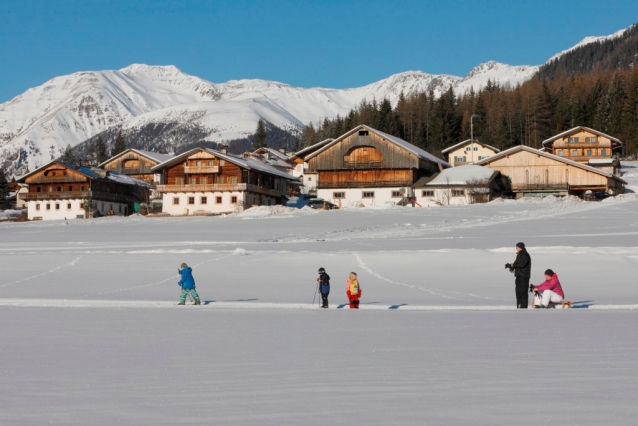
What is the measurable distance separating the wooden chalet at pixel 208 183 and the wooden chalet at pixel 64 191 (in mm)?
11422

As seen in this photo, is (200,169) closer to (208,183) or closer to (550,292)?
(208,183)

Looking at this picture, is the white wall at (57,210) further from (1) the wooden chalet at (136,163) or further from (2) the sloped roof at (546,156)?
(2) the sloped roof at (546,156)

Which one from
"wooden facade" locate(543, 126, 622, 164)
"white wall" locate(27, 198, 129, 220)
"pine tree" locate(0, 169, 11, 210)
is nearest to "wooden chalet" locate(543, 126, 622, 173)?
"wooden facade" locate(543, 126, 622, 164)

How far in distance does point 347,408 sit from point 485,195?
71219 mm

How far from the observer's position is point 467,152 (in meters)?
114

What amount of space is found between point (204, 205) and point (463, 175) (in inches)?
1119

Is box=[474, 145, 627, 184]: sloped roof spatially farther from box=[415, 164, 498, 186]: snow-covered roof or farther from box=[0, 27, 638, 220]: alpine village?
box=[415, 164, 498, 186]: snow-covered roof

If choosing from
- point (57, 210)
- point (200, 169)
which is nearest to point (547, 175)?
point (200, 169)

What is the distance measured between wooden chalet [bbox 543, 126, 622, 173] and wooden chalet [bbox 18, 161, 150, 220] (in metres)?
62.5

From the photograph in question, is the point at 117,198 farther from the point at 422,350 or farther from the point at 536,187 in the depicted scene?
the point at 422,350

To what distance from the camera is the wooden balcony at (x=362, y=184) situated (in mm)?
81975

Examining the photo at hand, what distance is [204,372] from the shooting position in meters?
9.22

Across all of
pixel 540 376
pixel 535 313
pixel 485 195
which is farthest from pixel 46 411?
pixel 485 195

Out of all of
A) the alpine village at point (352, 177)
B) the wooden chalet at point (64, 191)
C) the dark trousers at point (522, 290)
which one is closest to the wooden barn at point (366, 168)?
the alpine village at point (352, 177)
